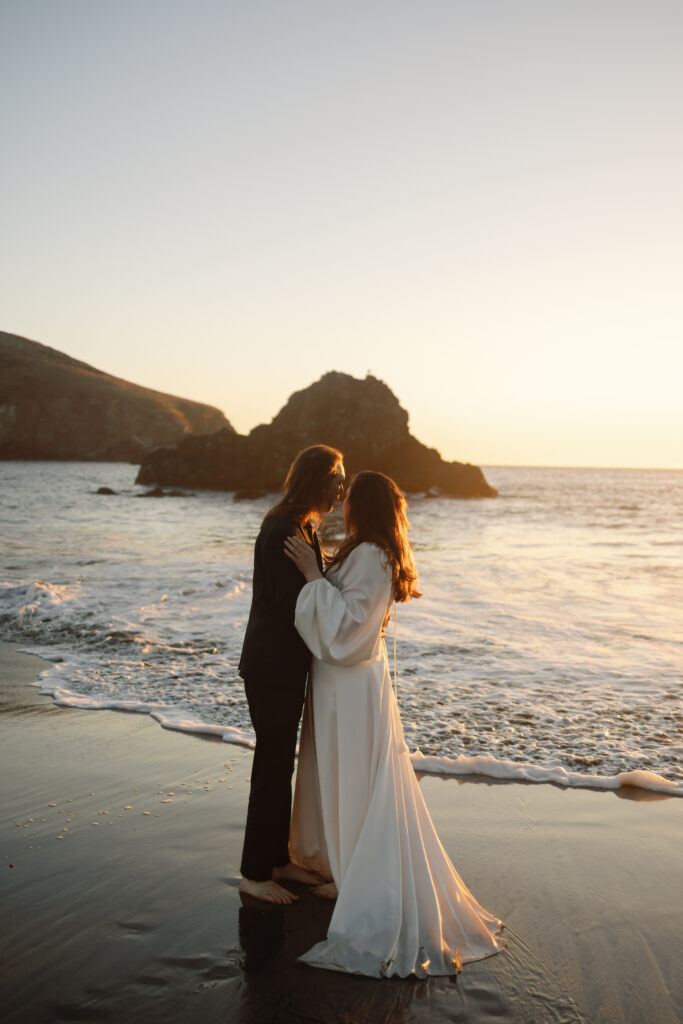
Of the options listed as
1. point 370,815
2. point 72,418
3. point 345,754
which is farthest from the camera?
point 72,418

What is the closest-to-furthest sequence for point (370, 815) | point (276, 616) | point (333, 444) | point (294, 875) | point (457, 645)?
1. point (370, 815)
2. point (276, 616)
3. point (294, 875)
4. point (457, 645)
5. point (333, 444)

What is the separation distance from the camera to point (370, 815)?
2986 mm

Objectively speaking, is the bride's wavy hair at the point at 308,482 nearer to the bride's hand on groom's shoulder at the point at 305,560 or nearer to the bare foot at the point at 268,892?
the bride's hand on groom's shoulder at the point at 305,560

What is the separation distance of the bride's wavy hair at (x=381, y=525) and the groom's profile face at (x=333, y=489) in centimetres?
14

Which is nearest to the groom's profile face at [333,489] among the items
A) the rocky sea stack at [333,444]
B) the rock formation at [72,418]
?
the rocky sea stack at [333,444]

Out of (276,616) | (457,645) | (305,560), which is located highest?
(305,560)

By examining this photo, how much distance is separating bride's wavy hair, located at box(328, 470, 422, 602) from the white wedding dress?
55mm

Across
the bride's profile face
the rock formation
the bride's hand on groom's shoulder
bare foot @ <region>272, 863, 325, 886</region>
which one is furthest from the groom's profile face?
the rock formation

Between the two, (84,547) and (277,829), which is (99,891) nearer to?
(277,829)

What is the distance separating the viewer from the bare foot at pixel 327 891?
334 cm

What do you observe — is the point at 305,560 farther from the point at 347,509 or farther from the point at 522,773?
the point at 522,773

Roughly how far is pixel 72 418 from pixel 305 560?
5463 inches

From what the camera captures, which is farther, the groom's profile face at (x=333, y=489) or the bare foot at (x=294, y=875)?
the bare foot at (x=294, y=875)

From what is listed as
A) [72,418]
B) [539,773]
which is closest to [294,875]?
[539,773]
